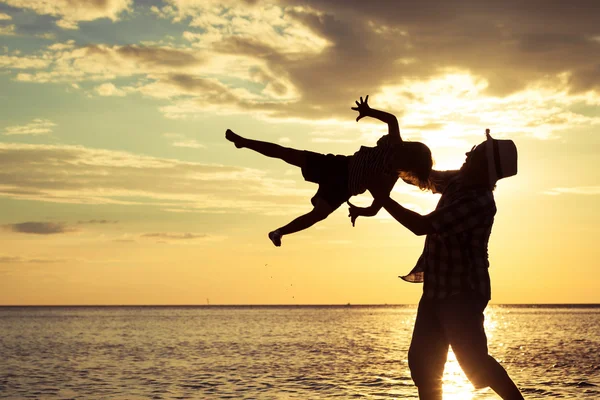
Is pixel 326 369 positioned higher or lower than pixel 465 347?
lower

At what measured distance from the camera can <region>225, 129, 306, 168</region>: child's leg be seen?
651cm

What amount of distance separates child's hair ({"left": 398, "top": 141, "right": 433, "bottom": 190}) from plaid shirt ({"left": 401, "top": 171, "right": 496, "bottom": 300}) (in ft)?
0.98

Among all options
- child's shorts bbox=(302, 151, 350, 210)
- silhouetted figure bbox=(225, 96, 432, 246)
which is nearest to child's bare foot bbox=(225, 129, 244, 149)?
silhouetted figure bbox=(225, 96, 432, 246)

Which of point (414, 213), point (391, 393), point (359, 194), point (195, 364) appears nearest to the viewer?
point (414, 213)

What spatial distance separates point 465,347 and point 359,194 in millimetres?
1450

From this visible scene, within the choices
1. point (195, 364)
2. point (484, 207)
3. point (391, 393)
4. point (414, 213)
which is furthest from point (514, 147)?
point (195, 364)

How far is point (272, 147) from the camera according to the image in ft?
21.3

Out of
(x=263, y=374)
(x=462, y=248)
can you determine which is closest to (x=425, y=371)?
(x=462, y=248)

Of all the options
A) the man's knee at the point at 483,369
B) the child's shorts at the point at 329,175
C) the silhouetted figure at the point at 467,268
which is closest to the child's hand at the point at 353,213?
the silhouetted figure at the point at 467,268

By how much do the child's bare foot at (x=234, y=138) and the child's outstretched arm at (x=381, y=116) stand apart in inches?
41.2

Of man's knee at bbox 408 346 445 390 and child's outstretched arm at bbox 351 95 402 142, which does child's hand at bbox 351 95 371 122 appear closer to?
child's outstretched arm at bbox 351 95 402 142

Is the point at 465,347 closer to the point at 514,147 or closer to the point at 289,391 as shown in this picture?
the point at 514,147

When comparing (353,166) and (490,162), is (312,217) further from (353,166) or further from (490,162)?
(490,162)

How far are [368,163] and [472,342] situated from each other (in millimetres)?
1533
